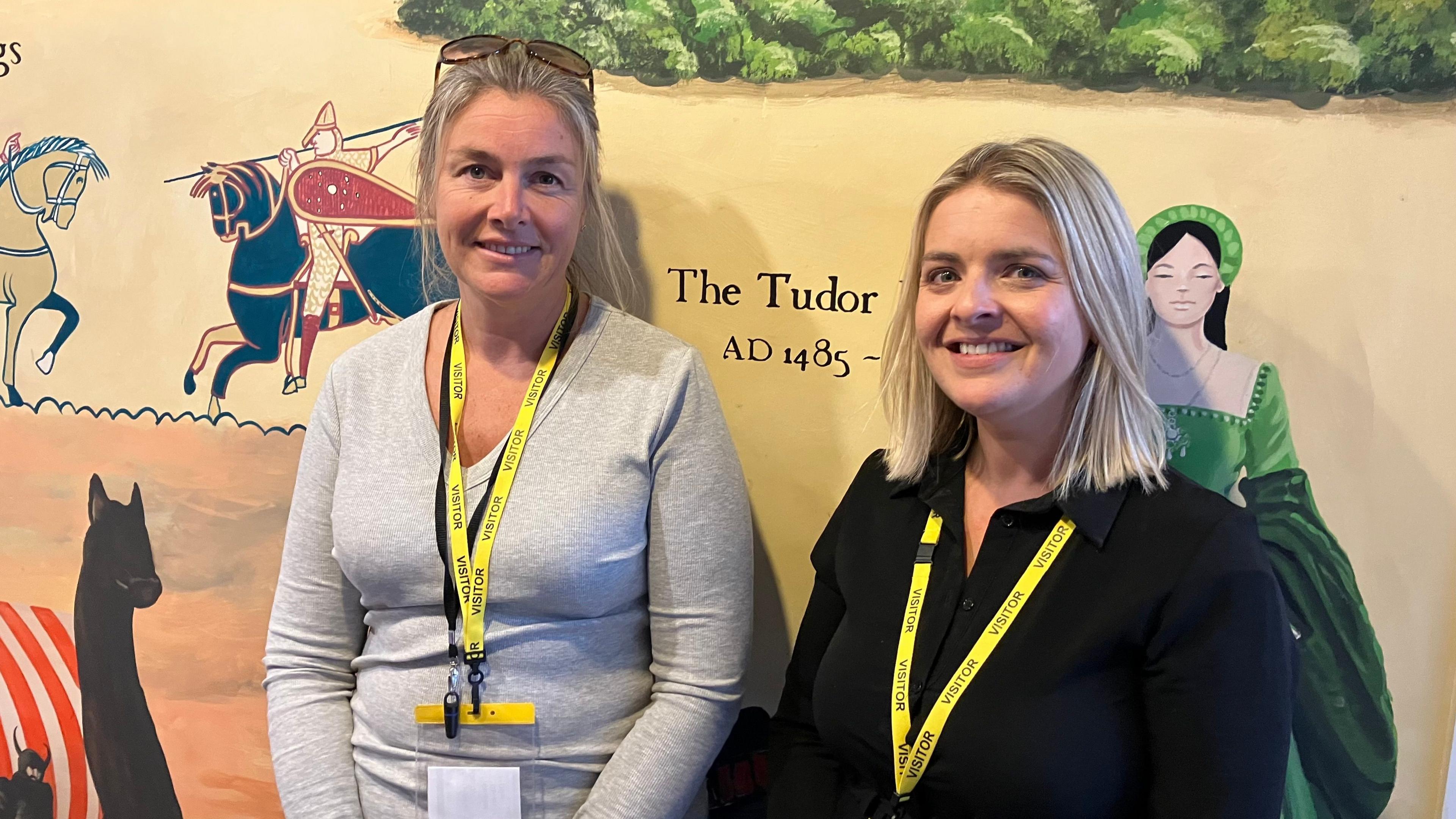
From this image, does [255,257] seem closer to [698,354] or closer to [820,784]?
[698,354]

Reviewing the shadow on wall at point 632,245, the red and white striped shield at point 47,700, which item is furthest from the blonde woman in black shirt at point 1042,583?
the red and white striped shield at point 47,700

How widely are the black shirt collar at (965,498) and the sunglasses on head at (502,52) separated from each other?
34.2 inches

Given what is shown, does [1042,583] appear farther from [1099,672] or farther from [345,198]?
[345,198]

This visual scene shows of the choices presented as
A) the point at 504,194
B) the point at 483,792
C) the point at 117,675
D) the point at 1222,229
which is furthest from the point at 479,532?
the point at 1222,229

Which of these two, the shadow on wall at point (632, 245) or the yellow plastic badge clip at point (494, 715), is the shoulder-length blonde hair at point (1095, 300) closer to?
the shadow on wall at point (632, 245)

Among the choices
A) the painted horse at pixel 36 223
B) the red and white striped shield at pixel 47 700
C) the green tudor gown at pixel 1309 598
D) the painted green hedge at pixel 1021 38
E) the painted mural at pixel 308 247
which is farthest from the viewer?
the red and white striped shield at pixel 47 700

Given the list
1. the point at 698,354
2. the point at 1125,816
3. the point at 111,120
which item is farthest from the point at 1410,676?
the point at 111,120

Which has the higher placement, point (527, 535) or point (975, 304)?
point (975, 304)

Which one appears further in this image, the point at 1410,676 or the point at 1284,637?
the point at 1410,676

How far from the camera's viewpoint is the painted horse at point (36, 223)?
6.62ft

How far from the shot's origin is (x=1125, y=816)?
1200mm

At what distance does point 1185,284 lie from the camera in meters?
1.66

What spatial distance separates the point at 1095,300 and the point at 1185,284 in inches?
21.4

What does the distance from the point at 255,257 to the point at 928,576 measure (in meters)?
1.53
